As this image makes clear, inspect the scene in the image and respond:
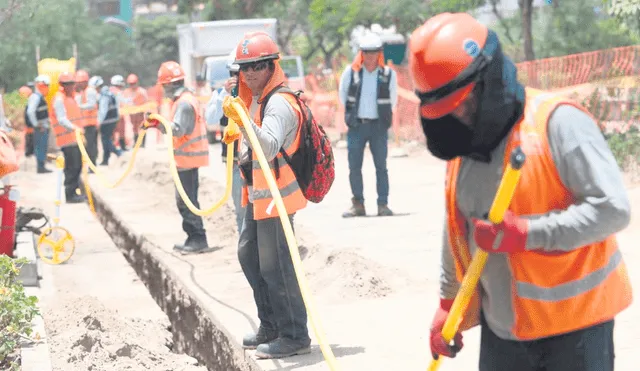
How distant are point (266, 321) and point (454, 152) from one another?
3.73 metres

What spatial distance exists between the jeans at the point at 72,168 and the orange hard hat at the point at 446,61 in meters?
13.1

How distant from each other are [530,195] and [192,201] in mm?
7950

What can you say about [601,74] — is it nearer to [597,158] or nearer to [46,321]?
[46,321]

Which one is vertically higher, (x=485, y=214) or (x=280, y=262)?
(x=485, y=214)

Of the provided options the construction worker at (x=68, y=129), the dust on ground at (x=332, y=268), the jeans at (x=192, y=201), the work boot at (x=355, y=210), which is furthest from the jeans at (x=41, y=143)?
the jeans at (x=192, y=201)

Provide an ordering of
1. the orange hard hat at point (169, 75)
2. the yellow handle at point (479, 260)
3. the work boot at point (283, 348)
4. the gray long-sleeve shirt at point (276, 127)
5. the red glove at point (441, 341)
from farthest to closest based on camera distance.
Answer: the orange hard hat at point (169, 75), the work boot at point (283, 348), the gray long-sleeve shirt at point (276, 127), the red glove at point (441, 341), the yellow handle at point (479, 260)

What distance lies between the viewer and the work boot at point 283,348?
6.59 m

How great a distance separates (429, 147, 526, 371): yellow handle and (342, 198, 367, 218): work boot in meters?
8.53

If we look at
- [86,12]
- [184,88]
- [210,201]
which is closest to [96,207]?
[210,201]

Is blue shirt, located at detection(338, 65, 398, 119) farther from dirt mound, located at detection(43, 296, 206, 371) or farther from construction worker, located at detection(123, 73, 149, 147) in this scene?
construction worker, located at detection(123, 73, 149, 147)

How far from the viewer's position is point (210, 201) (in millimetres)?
16891

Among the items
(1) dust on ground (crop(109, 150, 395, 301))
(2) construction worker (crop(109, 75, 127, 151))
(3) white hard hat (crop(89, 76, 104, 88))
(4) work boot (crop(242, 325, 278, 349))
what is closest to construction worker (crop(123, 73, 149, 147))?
(2) construction worker (crop(109, 75, 127, 151))

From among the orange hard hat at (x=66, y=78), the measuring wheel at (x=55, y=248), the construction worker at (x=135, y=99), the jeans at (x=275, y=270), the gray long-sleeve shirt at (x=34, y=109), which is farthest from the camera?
the construction worker at (x=135, y=99)

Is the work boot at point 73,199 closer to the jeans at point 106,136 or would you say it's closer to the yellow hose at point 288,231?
the jeans at point 106,136
